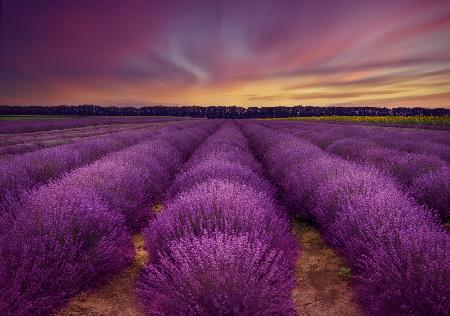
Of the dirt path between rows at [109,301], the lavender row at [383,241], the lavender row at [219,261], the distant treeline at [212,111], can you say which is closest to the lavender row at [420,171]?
the lavender row at [383,241]

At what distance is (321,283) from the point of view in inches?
102

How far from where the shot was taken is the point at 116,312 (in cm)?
220

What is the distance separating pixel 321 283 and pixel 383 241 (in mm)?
627

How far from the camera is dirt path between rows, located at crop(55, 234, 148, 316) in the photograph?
7.09ft

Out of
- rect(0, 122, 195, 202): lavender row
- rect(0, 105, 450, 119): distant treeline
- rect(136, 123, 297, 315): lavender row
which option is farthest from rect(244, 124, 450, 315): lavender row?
rect(0, 105, 450, 119): distant treeline

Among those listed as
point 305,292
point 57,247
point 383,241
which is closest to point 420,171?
point 383,241

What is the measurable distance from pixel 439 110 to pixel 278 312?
78342 mm

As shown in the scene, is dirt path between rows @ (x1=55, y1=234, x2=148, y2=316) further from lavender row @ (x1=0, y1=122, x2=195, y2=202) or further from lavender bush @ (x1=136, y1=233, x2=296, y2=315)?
lavender row @ (x1=0, y1=122, x2=195, y2=202)

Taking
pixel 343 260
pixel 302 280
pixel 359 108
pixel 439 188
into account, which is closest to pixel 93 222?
pixel 302 280

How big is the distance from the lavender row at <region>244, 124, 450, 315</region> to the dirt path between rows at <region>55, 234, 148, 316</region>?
170cm

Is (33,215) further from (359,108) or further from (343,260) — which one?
A: (359,108)

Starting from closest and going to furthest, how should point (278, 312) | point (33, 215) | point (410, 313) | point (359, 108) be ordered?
point (410, 313) < point (278, 312) < point (33, 215) < point (359, 108)

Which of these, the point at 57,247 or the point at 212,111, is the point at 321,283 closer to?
the point at 57,247

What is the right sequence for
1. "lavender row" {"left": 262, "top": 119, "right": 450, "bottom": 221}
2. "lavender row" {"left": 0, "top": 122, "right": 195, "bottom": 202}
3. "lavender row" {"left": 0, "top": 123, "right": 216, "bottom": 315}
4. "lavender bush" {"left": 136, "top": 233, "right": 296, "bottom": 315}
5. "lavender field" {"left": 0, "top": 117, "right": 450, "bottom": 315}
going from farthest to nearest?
"lavender row" {"left": 0, "top": 122, "right": 195, "bottom": 202}
"lavender row" {"left": 262, "top": 119, "right": 450, "bottom": 221}
"lavender row" {"left": 0, "top": 123, "right": 216, "bottom": 315}
"lavender field" {"left": 0, "top": 117, "right": 450, "bottom": 315}
"lavender bush" {"left": 136, "top": 233, "right": 296, "bottom": 315}
